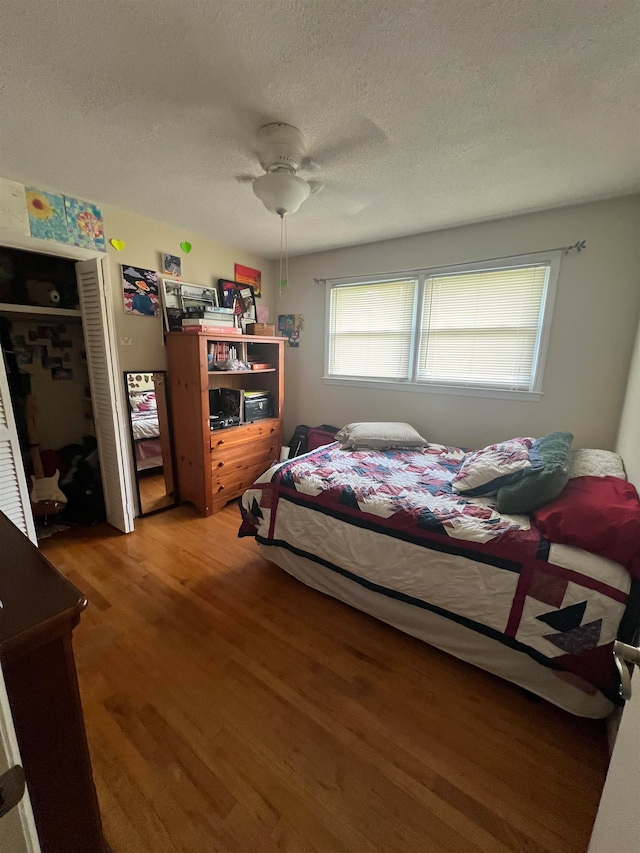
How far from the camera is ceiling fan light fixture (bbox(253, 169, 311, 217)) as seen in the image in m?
1.59

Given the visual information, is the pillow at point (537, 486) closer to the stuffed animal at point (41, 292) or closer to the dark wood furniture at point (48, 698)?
the dark wood furniture at point (48, 698)

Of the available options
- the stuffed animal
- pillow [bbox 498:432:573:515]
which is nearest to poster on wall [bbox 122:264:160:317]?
the stuffed animal

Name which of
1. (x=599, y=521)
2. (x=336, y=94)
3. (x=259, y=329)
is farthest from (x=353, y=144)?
(x=599, y=521)

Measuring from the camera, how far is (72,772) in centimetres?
74

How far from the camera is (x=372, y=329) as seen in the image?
3184 mm

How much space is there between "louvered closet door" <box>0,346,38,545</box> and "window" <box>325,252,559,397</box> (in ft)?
8.19

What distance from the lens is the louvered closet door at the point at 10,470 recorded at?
1.89 m

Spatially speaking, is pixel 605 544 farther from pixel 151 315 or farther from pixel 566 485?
pixel 151 315

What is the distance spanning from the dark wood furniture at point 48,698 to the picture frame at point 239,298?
2833mm

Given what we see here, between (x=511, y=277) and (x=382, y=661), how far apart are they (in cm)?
271

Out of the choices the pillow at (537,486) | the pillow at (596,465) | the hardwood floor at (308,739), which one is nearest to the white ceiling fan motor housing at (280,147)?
the pillow at (537,486)

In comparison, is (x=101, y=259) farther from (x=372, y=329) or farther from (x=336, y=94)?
(x=372, y=329)

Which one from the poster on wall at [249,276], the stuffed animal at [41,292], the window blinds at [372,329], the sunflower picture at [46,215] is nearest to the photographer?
the sunflower picture at [46,215]

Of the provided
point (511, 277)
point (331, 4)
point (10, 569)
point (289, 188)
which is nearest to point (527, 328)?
point (511, 277)
